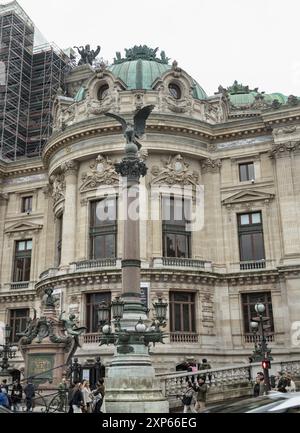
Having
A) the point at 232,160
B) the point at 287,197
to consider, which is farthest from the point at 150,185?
the point at 287,197

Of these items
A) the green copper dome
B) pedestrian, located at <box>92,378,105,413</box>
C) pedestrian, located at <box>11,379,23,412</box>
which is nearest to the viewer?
pedestrian, located at <box>92,378,105,413</box>

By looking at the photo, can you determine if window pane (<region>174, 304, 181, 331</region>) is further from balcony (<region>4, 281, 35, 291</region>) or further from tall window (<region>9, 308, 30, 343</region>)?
tall window (<region>9, 308, 30, 343</region>)

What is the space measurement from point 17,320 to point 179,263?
15.4 m

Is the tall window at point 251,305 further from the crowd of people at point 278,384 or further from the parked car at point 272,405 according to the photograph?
the parked car at point 272,405

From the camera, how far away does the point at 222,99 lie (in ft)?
142

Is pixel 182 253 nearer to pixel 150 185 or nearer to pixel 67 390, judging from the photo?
pixel 150 185

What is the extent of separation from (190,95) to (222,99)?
5.02 metres

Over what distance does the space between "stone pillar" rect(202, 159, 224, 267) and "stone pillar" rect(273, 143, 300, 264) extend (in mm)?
4324

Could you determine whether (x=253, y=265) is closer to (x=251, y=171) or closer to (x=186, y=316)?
(x=186, y=316)

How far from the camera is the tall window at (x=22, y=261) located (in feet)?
141

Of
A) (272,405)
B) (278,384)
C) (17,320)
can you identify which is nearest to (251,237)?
(278,384)

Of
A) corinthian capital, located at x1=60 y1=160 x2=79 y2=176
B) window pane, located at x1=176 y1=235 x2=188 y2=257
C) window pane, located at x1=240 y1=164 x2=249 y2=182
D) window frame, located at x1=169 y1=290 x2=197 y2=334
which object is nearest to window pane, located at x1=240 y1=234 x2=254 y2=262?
window pane, located at x1=176 y1=235 x2=188 y2=257

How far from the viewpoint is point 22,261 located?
4344cm

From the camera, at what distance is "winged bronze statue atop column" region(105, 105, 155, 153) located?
19.9 meters
